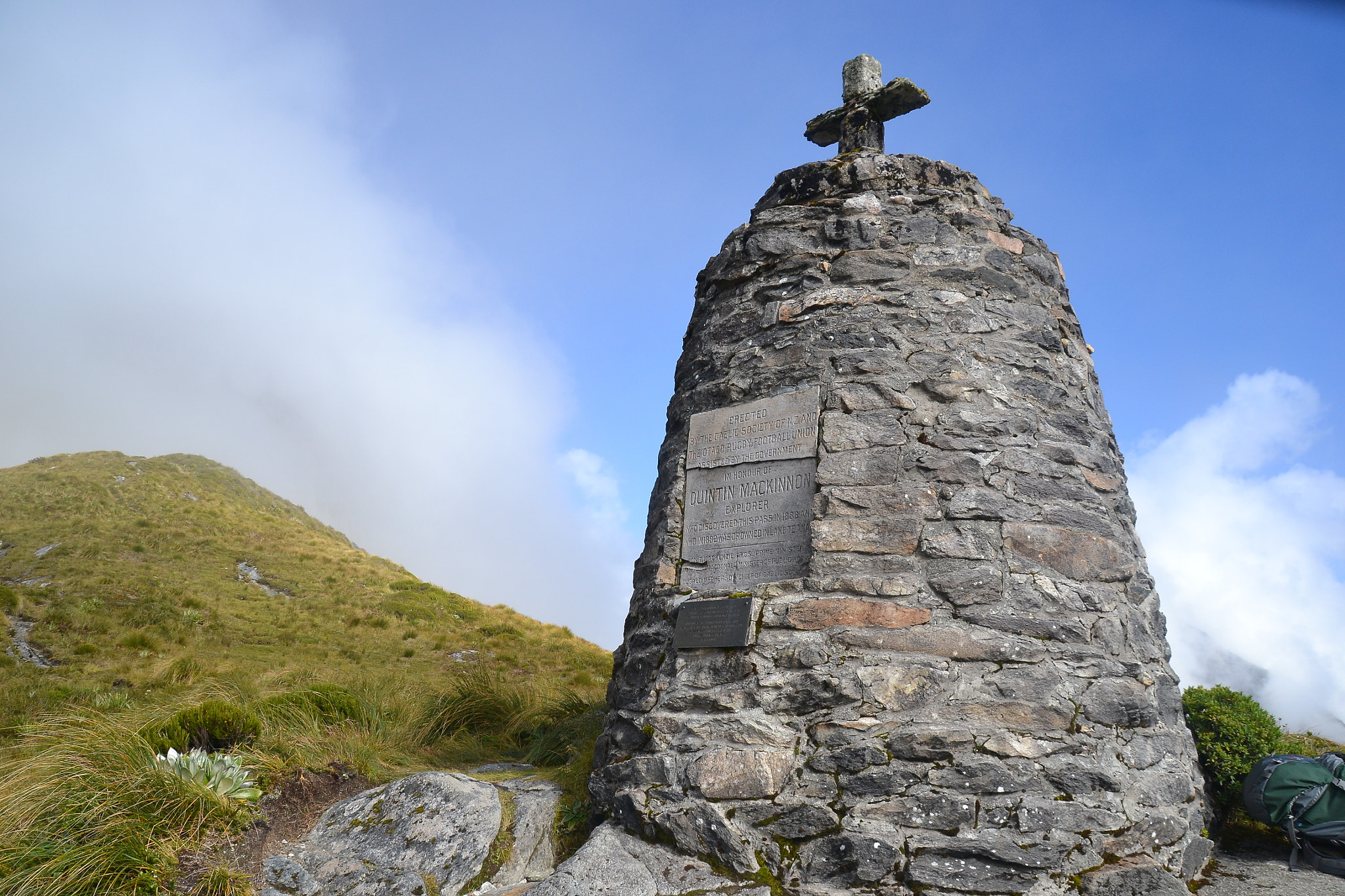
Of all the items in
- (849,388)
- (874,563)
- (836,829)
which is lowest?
(836,829)

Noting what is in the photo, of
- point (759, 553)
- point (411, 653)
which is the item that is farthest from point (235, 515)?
point (759, 553)

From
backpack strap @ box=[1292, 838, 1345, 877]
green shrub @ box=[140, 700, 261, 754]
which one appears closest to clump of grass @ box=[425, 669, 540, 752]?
green shrub @ box=[140, 700, 261, 754]

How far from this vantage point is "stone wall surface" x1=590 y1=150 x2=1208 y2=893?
11.7 feet

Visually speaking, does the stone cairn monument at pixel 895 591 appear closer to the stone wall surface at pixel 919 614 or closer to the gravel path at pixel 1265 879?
the stone wall surface at pixel 919 614

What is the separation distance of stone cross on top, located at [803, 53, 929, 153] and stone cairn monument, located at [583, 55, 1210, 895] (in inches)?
32.4

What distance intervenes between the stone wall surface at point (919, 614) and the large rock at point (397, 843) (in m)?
0.77

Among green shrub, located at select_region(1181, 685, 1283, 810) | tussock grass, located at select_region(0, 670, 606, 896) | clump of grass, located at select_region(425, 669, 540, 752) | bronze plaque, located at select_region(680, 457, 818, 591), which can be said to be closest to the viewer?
tussock grass, located at select_region(0, 670, 606, 896)

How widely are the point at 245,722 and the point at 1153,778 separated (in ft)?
17.7

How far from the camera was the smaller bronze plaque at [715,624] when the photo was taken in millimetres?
4312

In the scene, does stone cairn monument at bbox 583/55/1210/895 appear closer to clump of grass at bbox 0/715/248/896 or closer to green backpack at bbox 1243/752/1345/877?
green backpack at bbox 1243/752/1345/877

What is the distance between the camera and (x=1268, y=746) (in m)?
4.96

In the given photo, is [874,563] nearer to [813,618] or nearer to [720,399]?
[813,618]

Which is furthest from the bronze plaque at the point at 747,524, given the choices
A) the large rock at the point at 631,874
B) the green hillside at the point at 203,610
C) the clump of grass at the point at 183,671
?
the clump of grass at the point at 183,671

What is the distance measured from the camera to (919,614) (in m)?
4.10
